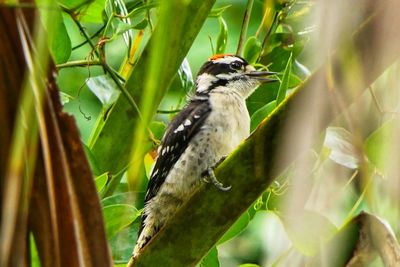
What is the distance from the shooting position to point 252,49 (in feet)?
9.11

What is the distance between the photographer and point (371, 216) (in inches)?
64.1

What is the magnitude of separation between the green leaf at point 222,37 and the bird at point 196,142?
29 cm

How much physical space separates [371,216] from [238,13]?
6.14 ft

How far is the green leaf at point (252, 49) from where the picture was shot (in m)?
2.74

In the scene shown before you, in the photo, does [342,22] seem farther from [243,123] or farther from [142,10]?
[243,123]

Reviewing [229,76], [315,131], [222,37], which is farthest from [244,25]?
[315,131]

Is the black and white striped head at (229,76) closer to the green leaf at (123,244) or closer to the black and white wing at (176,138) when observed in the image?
the black and white wing at (176,138)

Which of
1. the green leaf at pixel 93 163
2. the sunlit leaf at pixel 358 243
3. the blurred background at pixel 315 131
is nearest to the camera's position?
the blurred background at pixel 315 131

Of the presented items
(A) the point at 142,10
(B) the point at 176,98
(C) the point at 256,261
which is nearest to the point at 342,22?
(A) the point at 142,10

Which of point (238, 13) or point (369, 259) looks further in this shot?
point (238, 13)

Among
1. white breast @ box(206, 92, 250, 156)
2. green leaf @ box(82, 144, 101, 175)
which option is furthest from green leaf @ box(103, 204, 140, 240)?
white breast @ box(206, 92, 250, 156)

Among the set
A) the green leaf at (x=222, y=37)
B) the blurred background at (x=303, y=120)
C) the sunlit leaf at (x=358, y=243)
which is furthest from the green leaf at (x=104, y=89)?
the sunlit leaf at (x=358, y=243)

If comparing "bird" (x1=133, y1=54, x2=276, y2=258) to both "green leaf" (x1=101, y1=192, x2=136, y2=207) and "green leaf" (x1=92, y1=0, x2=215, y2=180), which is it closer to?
"green leaf" (x1=92, y1=0, x2=215, y2=180)

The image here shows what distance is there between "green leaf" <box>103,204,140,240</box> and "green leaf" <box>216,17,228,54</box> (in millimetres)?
664
